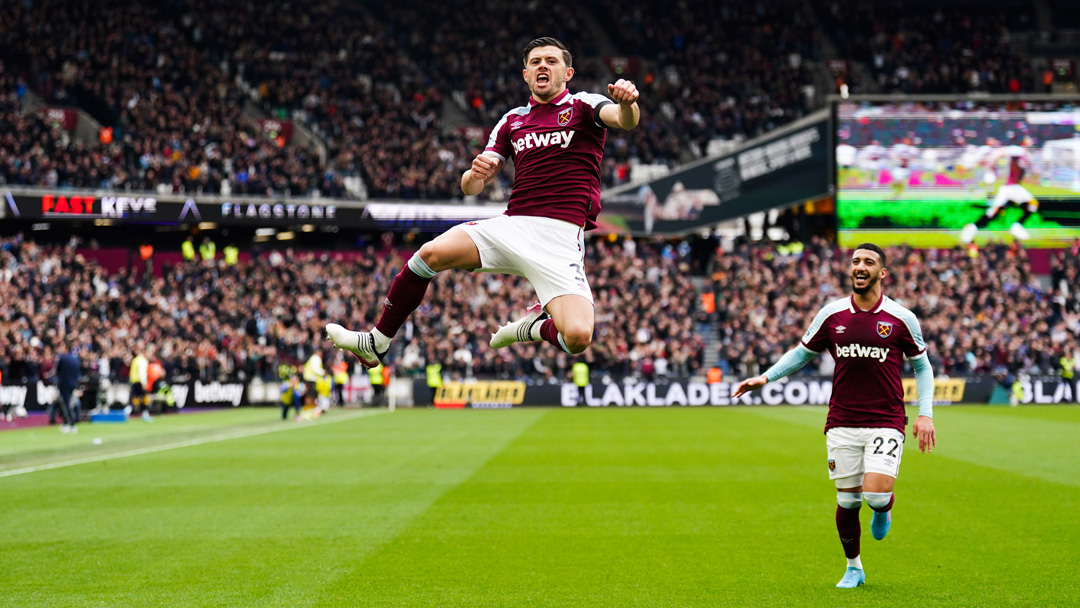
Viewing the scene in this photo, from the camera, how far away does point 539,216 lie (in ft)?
23.3

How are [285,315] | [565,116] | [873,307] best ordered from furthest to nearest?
[285,315], [873,307], [565,116]

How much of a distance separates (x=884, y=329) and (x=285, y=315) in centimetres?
3431

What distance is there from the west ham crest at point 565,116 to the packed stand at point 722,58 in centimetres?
3957

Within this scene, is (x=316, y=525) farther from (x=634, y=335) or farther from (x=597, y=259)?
(x=597, y=259)

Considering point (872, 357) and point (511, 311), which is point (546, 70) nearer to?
point (872, 357)

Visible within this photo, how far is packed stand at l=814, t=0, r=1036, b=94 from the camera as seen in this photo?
4691 centimetres

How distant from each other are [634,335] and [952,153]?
1407 centimetres

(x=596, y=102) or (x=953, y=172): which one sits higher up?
(x=953, y=172)

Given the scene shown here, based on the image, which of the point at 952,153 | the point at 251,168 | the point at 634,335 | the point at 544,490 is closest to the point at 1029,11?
the point at 952,153

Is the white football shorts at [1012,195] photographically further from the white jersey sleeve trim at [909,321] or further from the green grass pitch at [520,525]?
the white jersey sleeve trim at [909,321]

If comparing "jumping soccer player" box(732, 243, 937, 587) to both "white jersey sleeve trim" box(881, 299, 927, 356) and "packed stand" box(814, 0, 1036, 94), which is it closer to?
"white jersey sleeve trim" box(881, 299, 927, 356)

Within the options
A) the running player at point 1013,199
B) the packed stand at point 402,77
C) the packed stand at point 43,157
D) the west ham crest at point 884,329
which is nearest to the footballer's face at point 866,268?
the west ham crest at point 884,329

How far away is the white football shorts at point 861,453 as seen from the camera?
8.00 m

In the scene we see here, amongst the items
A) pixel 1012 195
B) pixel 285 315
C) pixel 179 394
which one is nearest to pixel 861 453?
pixel 179 394
